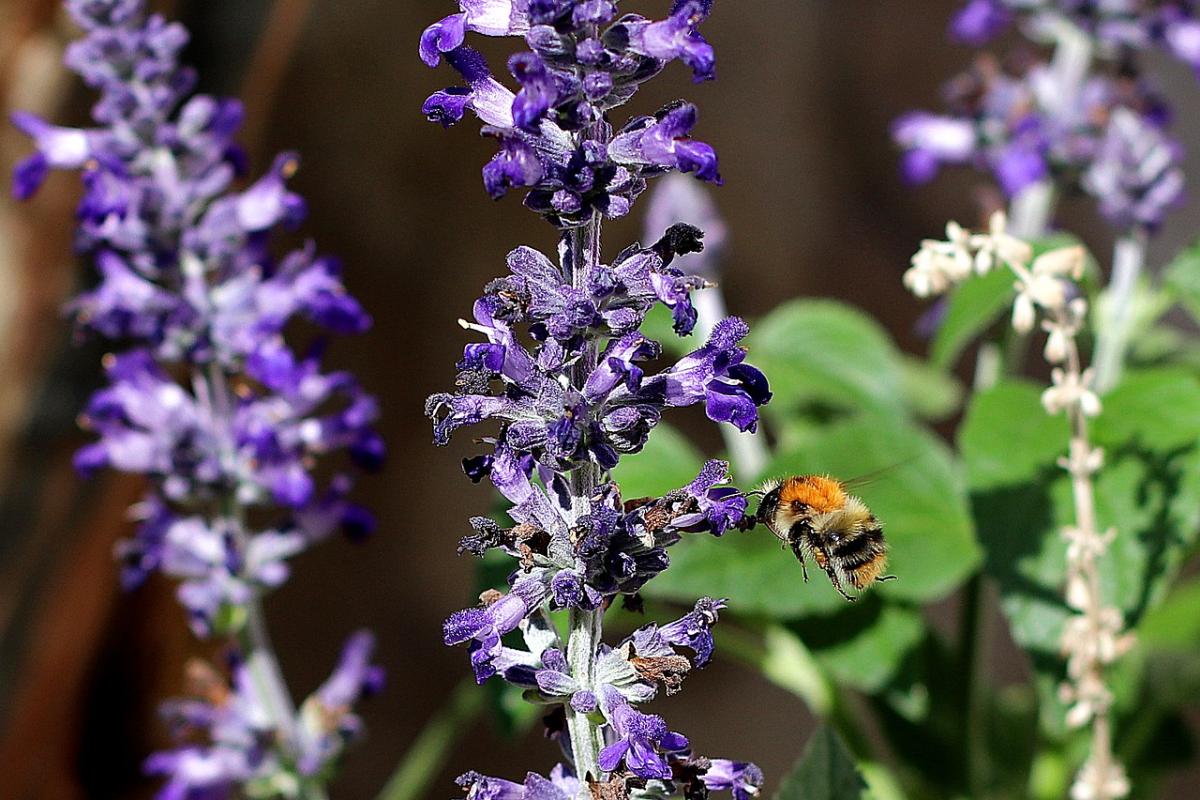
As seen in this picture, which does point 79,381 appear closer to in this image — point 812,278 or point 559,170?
point 559,170

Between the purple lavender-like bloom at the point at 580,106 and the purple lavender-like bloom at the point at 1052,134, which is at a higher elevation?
the purple lavender-like bloom at the point at 580,106

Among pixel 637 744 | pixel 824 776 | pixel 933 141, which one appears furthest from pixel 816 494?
pixel 933 141

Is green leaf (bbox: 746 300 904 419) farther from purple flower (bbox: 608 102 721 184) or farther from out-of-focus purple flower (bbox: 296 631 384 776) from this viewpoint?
purple flower (bbox: 608 102 721 184)

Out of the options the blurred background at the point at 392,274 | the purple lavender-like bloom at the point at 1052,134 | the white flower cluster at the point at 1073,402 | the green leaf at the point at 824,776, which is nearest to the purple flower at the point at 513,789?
the green leaf at the point at 824,776

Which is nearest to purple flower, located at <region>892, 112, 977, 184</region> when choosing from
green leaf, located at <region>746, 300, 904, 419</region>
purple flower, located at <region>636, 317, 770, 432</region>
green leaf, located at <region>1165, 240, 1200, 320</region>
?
green leaf, located at <region>746, 300, 904, 419</region>

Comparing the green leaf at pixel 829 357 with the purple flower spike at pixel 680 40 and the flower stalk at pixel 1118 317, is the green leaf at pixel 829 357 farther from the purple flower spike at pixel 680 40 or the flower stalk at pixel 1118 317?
the purple flower spike at pixel 680 40

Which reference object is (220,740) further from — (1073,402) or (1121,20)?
(1121,20)
